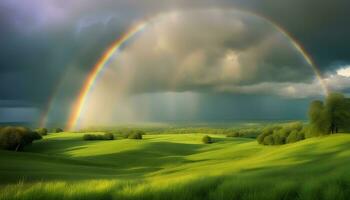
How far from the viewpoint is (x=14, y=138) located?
318 ft

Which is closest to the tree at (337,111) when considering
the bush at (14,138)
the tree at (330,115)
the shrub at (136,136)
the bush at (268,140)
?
the tree at (330,115)

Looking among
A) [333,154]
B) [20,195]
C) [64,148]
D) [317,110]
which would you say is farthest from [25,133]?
[20,195]

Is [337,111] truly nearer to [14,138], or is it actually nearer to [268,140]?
[268,140]

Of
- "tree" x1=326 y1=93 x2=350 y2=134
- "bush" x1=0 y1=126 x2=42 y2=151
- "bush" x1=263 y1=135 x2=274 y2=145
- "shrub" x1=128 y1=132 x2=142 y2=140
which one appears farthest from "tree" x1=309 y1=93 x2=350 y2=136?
"shrub" x1=128 y1=132 x2=142 y2=140

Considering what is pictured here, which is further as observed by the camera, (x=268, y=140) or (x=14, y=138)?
(x=14, y=138)

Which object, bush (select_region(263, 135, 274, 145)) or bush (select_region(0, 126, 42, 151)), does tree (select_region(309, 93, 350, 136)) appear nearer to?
bush (select_region(263, 135, 274, 145))

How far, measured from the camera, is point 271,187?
11531 millimetres

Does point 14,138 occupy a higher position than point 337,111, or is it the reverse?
point 337,111

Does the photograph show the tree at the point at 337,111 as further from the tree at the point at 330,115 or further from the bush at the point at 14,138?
the bush at the point at 14,138

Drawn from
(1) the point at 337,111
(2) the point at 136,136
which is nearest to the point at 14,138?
(2) the point at 136,136

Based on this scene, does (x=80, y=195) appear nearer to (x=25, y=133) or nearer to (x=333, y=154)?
(x=333, y=154)

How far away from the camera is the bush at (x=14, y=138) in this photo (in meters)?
94.9

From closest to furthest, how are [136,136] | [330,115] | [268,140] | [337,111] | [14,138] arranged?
[337,111] → [330,115] → [268,140] → [14,138] → [136,136]

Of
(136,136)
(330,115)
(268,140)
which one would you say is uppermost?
(330,115)
